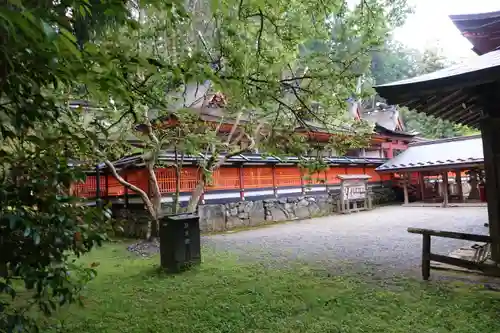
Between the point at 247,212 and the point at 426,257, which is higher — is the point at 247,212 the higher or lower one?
the higher one

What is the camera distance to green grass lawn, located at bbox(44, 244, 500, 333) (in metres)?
3.82

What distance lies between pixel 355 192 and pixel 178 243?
13.1m

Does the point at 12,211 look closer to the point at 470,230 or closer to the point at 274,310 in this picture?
the point at 274,310

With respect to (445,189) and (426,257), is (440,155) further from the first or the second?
(426,257)

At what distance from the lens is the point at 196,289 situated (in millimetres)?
5391

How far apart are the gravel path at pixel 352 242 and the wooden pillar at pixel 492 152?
1.73 metres

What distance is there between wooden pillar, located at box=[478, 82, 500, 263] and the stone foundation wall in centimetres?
892

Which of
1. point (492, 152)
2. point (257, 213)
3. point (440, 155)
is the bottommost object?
point (257, 213)

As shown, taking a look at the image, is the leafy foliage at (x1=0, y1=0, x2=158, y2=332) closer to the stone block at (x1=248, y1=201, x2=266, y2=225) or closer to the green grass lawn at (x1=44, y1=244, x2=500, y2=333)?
the green grass lawn at (x1=44, y1=244, x2=500, y2=333)

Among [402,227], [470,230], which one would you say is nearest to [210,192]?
[402,227]

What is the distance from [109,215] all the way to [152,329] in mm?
2184

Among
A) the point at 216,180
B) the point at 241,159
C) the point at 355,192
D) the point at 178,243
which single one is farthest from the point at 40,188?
the point at 355,192

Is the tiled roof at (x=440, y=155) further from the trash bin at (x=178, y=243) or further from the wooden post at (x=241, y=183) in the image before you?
the trash bin at (x=178, y=243)

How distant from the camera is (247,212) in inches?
551
